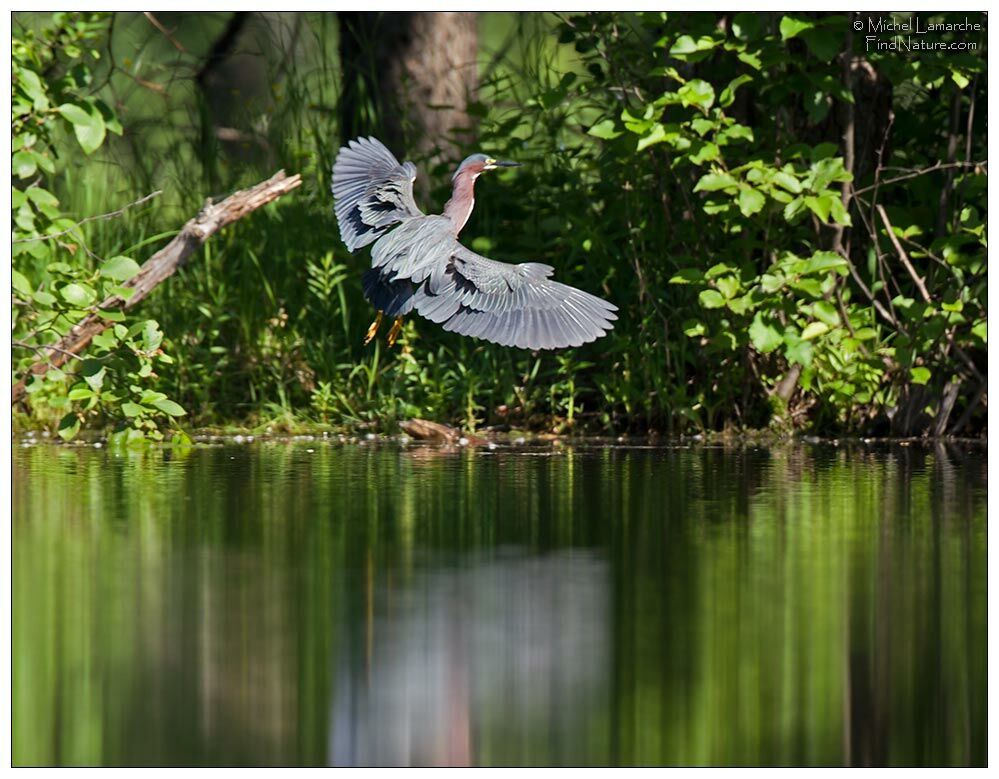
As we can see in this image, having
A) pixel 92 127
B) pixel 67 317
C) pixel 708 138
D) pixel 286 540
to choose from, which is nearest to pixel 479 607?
pixel 286 540

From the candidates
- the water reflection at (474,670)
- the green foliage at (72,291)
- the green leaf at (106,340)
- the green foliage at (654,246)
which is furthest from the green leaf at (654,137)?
the water reflection at (474,670)

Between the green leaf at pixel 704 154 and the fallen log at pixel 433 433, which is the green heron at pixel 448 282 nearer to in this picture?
the fallen log at pixel 433 433

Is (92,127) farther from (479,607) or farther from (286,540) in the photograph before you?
(479,607)

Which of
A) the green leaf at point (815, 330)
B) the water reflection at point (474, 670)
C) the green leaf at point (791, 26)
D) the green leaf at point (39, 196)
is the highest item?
the green leaf at point (791, 26)

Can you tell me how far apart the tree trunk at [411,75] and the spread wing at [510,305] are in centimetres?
299

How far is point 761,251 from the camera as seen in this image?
8.96 m

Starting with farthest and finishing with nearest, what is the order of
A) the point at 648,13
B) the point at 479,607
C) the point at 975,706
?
the point at 648,13 → the point at 479,607 → the point at 975,706

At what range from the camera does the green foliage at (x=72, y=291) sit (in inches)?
279

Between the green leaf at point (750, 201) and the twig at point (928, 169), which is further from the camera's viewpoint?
the twig at point (928, 169)

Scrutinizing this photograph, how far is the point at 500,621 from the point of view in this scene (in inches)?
172

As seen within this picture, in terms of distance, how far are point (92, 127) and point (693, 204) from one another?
10.0 ft

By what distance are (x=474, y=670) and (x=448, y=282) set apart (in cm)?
336

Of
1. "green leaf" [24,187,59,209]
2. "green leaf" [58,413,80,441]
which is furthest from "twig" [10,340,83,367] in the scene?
"green leaf" [24,187,59,209]

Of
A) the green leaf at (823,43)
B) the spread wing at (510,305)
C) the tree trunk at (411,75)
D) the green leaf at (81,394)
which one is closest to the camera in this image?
the spread wing at (510,305)
